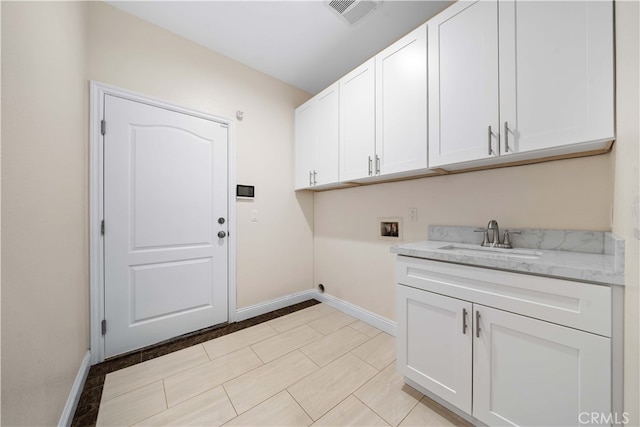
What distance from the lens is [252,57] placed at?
2.36 meters

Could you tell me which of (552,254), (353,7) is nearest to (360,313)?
(552,254)

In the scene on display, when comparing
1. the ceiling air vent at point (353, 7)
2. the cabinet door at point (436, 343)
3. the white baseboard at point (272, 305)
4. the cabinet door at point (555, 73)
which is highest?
the ceiling air vent at point (353, 7)

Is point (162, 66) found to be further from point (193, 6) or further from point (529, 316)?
point (529, 316)

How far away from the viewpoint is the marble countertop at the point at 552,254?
86cm

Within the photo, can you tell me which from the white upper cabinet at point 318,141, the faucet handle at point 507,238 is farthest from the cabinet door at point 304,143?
the faucet handle at point 507,238

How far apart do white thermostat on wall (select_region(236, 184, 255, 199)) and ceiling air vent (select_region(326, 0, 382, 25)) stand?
169 centimetres

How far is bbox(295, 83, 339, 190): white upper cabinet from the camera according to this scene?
2.28 m

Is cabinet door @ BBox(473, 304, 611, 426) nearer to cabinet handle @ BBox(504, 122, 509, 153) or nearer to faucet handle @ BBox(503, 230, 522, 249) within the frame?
faucet handle @ BBox(503, 230, 522, 249)

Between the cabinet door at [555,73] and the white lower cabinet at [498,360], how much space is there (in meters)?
0.73

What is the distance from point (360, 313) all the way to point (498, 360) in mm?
1425

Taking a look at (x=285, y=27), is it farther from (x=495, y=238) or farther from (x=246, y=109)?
(x=495, y=238)

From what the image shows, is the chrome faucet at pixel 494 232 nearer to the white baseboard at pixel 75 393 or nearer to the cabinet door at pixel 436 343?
the cabinet door at pixel 436 343

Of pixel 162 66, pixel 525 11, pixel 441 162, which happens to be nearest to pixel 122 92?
pixel 162 66

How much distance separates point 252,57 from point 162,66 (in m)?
0.82
